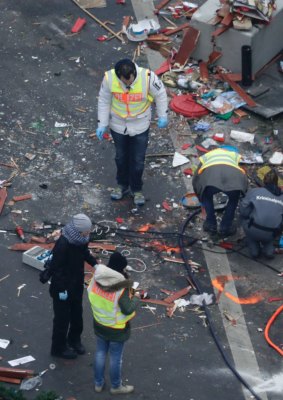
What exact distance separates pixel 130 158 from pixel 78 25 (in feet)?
15.3

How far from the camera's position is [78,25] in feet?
51.5

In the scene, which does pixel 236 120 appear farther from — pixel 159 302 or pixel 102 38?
pixel 159 302

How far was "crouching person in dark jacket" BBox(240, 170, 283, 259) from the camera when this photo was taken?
10781 millimetres

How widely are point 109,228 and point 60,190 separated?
1.08m

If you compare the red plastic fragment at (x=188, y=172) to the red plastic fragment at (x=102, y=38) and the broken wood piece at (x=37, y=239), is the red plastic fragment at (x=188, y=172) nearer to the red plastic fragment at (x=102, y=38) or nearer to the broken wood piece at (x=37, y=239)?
the broken wood piece at (x=37, y=239)

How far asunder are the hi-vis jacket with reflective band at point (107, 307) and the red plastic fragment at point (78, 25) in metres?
7.94

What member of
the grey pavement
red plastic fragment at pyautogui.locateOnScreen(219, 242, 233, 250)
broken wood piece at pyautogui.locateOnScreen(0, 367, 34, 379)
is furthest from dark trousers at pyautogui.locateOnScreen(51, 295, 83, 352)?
red plastic fragment at pyautogui.locateOnScreen(219, 242, 233, 250)

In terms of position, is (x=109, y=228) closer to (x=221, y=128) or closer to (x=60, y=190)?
(x=60, y=190)

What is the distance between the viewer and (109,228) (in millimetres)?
11594

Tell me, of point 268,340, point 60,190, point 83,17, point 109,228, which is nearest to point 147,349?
point 268,340

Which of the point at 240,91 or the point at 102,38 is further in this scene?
the point at 102,38

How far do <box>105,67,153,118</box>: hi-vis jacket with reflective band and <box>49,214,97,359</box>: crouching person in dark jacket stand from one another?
2654 millimetres

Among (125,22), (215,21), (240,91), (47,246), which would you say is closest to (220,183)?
(47,246)

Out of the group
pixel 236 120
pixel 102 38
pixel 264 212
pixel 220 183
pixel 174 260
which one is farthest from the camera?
pixel 102 38
